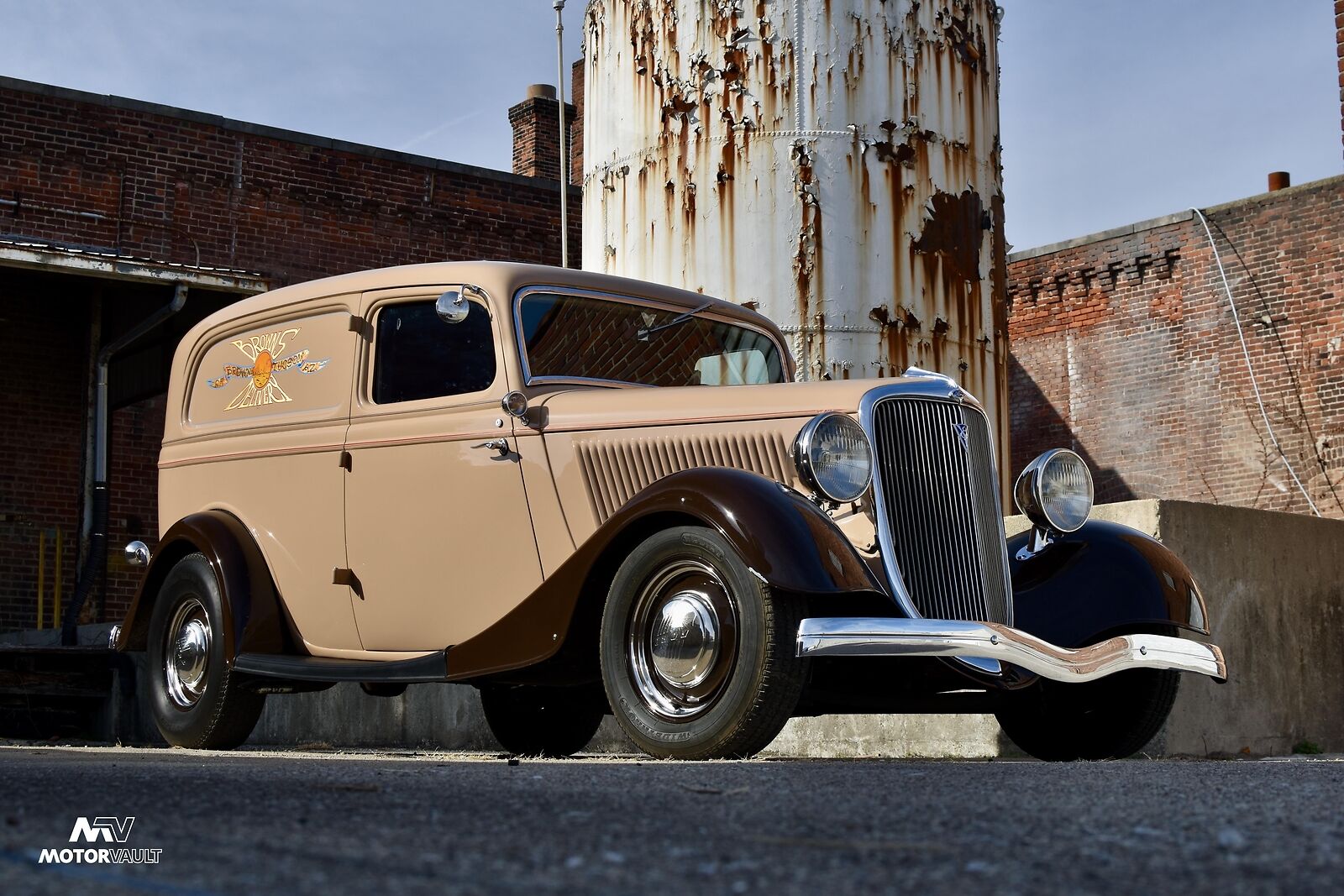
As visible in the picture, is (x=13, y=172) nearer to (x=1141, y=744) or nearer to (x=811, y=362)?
(x=811, y=362)

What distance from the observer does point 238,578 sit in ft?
20.1

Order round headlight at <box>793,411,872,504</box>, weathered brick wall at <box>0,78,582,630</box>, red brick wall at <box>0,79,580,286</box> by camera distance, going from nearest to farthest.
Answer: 1. round headlight at <box>793,411,872,504</box>
2. weathered brick wall at <box>0,78,582,630</box>
3. red brick wall at <box>0,79,580,286</box>

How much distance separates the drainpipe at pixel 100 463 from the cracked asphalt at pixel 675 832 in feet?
28.6

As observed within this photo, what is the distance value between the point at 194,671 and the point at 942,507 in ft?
10.7

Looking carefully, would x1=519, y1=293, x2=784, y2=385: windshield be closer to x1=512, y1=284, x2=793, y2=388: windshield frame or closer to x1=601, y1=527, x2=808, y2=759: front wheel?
x1=512, y1=284, x2=793, y2=388: windshield frame

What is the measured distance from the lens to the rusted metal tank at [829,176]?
28.5 ft

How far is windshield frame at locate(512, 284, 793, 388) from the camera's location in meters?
5.63

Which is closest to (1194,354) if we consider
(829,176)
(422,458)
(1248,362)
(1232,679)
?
(1248,362)

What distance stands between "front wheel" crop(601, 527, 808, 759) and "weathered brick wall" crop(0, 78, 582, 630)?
1113 cm

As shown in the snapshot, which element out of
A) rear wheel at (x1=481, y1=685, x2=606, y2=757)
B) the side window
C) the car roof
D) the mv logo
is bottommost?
rear wheel at (x1=481, y1=685, x2=606, y2=757)

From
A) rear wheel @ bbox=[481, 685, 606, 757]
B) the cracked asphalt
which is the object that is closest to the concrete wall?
rear wheel @ bbox=[481, 685, 606, 757]

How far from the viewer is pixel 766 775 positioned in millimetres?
3518

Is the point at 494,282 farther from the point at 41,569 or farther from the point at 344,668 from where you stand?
the point at 41,569

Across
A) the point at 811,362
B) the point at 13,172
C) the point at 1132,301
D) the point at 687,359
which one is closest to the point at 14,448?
the point at 13,172
